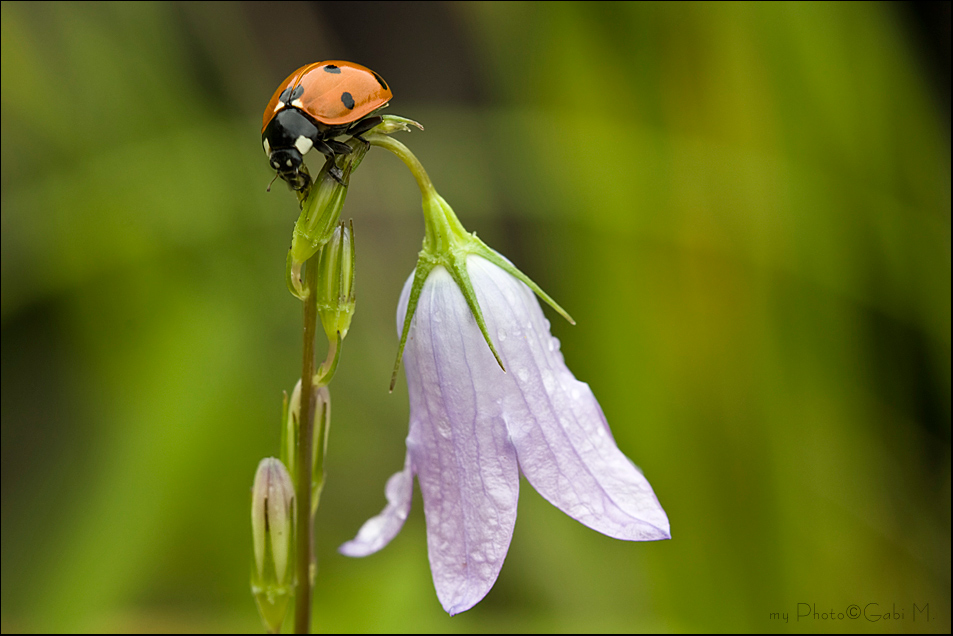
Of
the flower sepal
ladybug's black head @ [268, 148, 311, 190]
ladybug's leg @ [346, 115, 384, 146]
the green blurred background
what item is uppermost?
ladybug's leg @ [346, 115, 384, 146]

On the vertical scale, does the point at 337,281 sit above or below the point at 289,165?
below

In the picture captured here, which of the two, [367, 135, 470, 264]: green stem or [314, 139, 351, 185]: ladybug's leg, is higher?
[314, 139, 351, 185]: ladybug's leg

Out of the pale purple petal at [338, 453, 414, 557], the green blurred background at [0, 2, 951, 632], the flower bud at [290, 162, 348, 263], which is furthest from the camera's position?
the green blurred background at [0, 2, 951, 632]

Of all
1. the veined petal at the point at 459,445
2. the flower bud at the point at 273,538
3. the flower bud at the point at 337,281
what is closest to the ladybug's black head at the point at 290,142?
the flower bud at the point at 337,281

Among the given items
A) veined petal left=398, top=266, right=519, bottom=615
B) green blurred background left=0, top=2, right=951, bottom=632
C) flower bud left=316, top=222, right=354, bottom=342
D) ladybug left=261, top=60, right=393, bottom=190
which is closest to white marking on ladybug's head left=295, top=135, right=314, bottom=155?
ladybug left=261, top=60, right=393, bottom=190

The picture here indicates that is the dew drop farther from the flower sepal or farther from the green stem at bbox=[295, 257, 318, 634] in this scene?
the green stem at bbox=[295, 257, 318, 634]

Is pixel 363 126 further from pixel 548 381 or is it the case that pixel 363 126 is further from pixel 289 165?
pixel 548 381

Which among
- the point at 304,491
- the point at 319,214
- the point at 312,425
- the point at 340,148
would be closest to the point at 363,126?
the point at 340,148

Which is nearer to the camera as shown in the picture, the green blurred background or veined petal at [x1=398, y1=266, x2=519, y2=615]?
veined petal at [x1=398, y1=266, x2=519, y2=615]
